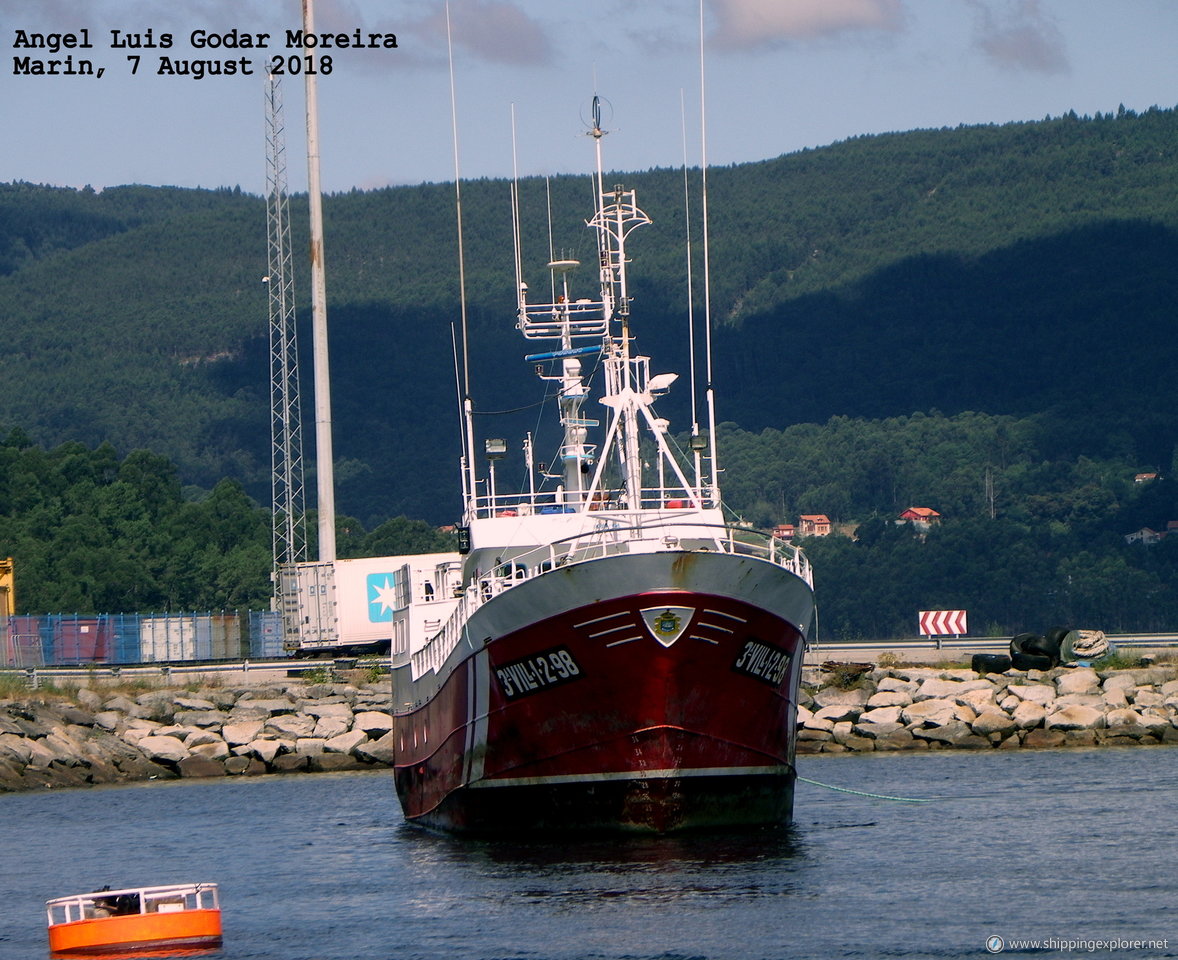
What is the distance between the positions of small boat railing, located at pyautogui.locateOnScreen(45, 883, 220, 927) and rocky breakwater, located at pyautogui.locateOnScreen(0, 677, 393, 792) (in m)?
28.4

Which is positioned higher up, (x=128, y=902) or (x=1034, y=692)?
(x=128, y=902)

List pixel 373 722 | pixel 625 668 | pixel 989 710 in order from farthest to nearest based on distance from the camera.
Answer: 1. pixel 373 722
2. pixel 989 710
3. pixel 625 668

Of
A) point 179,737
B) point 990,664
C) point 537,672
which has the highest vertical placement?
point 537,672

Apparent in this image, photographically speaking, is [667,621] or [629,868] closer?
[629,868]

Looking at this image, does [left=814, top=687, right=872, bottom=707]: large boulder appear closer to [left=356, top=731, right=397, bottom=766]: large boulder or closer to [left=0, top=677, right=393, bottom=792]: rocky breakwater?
[left=356, top=731, right=397, bottom=766]: large boulder

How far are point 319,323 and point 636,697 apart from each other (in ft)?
146

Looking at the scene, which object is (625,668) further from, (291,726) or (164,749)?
(291,726)

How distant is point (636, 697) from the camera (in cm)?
3553

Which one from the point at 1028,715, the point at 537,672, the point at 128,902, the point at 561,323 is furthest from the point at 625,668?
the point at 1028,715

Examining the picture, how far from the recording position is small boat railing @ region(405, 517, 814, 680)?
35875mm

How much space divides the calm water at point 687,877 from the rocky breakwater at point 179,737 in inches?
374

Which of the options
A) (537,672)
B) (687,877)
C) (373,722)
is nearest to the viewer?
(687,877)

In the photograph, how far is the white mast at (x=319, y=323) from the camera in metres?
77.4

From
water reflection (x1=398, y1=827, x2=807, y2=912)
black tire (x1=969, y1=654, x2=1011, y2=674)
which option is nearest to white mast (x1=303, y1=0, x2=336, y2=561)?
black tire (x1=969, y1=654, x2=1011, y2=674)
